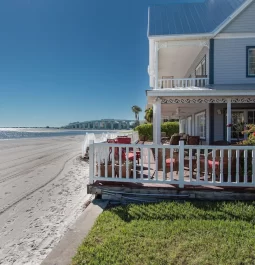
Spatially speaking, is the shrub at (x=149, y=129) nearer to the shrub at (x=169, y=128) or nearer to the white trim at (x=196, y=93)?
the shrub at (x=169, y=128)

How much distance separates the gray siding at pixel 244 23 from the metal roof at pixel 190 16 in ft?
1.55

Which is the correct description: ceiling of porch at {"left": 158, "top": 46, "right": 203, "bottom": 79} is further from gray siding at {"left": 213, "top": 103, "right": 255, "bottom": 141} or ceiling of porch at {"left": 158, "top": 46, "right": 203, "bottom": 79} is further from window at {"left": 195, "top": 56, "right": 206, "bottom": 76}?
gray siding at {"left": 213, "top": 103, "right": 255, "bottom": 141}

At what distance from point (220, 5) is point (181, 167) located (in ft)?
42.0

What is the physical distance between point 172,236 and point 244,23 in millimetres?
11899

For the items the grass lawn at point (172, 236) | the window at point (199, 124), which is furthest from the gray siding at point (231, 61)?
the grass lawn at point (172, 236)

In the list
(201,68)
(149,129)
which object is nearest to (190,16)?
(201,68)

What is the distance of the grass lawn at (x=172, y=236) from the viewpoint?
3.11 meters

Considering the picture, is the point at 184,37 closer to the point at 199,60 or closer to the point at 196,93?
the point at 199,60

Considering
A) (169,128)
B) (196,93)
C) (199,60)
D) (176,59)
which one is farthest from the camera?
(169,128)

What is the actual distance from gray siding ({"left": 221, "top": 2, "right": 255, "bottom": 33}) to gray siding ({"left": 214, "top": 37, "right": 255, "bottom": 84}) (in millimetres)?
508

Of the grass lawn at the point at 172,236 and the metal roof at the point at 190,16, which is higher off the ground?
the metal roof at the point at 190,16

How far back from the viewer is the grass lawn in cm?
311

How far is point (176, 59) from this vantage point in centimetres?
1497

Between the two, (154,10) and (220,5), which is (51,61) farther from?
(220,5)
